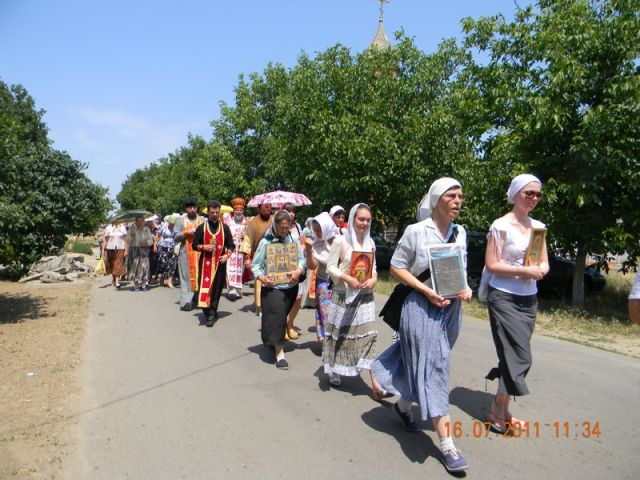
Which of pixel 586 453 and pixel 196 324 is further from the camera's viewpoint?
pixel 196 324

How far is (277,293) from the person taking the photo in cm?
593

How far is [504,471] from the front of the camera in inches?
136

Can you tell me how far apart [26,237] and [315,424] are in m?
6.26

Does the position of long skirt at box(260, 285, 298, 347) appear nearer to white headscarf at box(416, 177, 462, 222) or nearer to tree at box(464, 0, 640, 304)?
white headscarf at box(416, 177, 462, 222)

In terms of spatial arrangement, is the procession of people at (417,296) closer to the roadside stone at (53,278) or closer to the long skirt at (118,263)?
the long skirt at (118,263)

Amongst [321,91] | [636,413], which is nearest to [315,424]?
[636,413]

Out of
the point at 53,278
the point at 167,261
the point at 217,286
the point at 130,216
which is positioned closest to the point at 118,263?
the point at 167,261

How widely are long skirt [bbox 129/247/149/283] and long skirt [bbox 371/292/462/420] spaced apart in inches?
390

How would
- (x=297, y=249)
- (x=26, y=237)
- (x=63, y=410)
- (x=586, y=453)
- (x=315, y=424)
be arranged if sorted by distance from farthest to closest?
(x=26, y=237), (x=297, y=249), (x=63, y=410), (x=315, y=424), (x=586, y=453)

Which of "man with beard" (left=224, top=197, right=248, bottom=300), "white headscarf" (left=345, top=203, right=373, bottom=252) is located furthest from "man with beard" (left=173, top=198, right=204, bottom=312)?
"white headscarf" (left=345, top=203, right=373, bottom=252)

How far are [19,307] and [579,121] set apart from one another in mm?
11602

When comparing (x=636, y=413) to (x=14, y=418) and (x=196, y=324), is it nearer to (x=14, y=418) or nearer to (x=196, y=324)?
(x=14, y=418)

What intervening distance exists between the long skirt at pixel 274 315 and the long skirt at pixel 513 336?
8.73ft

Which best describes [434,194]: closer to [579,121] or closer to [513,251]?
[513,251]
